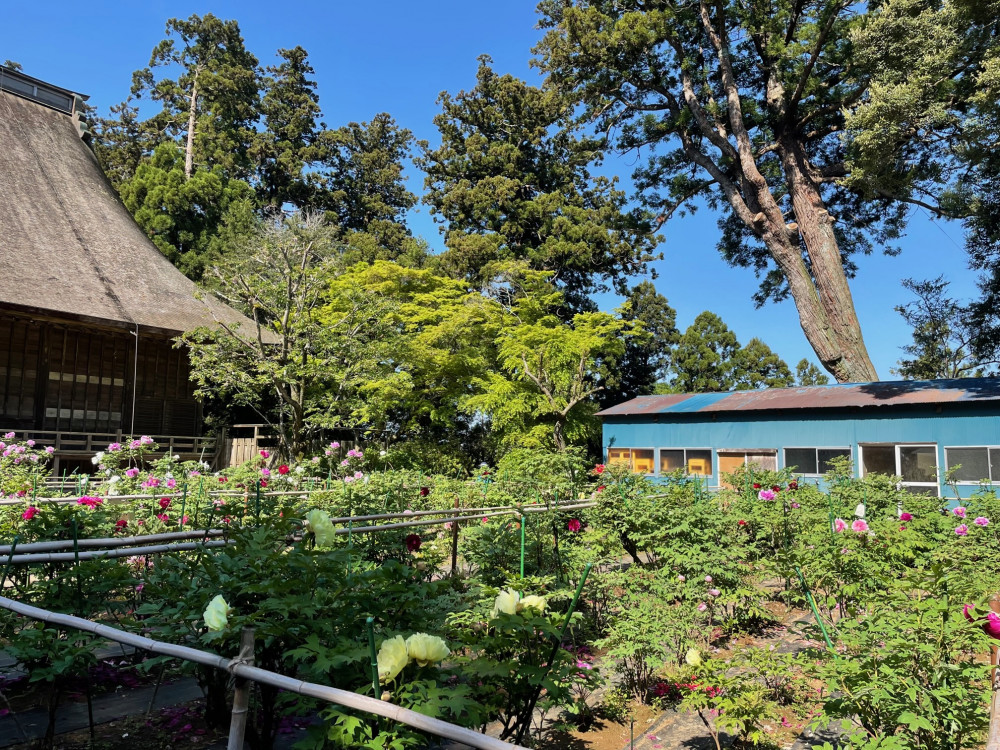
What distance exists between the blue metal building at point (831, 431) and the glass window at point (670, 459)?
3 cm

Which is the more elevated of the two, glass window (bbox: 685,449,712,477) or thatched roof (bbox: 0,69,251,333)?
thatched roof (bbox: 0,69,251,333)

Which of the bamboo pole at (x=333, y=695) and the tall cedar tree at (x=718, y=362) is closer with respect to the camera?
the bamboo pole at (x=333, y=695)

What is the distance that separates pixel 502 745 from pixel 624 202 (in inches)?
937

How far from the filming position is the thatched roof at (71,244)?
12734 mm

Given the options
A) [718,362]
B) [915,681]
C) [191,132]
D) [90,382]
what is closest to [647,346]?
[718,362]

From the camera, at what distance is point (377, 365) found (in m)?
13.4

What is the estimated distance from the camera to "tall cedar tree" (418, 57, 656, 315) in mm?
21484

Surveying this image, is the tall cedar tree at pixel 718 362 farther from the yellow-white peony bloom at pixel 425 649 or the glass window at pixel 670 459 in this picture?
the yellow-white peony bloom at pixel 425 649

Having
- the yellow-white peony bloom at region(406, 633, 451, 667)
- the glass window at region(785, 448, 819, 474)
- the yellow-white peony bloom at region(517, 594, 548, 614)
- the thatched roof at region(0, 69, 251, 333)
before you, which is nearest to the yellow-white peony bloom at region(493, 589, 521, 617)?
the yellow-white peony bloom at region(517, 594, 548, 614)

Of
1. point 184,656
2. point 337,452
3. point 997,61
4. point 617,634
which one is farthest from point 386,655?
point 997,61

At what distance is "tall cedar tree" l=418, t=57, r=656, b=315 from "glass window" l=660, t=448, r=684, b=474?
7702mm

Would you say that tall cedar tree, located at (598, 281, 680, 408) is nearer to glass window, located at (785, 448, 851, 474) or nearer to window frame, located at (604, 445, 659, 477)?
window frame, located at (604, 445, 659, 477)

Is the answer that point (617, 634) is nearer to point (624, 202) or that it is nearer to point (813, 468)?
point (813, 468)

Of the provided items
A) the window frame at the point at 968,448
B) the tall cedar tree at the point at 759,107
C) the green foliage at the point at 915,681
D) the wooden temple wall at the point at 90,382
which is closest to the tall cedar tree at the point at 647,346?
the tall cedar tree at the point at 759,107
